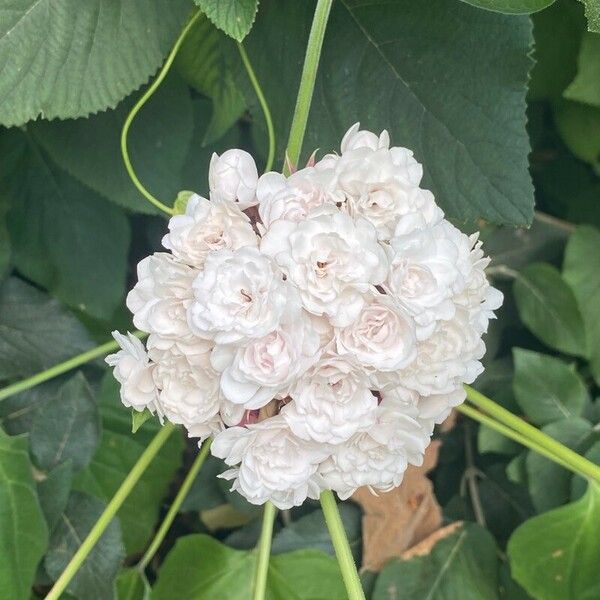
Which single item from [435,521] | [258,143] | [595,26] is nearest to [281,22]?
[258,143]

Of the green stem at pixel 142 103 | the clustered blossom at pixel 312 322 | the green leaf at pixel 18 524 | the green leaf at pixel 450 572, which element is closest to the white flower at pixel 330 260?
the clustered blossom at pixel 312 322

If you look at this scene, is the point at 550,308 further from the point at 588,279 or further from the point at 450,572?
the point at 450,572

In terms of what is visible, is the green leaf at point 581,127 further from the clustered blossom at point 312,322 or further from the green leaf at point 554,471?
the clustered blossom at point 312,322

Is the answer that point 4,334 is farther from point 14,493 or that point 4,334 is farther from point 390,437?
point 390,437

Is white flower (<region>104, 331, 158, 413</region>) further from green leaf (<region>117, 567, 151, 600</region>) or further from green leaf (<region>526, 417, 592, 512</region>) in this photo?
green leaf (<region>526, 417, 592, 512</region>)

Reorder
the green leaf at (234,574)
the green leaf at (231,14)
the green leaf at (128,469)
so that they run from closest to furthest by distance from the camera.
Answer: the green leaf at (231,14), the green leaf at (234,574), the green leaf at (128,469)

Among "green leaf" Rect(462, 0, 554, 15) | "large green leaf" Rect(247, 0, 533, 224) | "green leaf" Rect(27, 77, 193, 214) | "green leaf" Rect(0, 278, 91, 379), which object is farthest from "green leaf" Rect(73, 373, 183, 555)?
"green leaf" Rect(462, 0, 554, 15)
